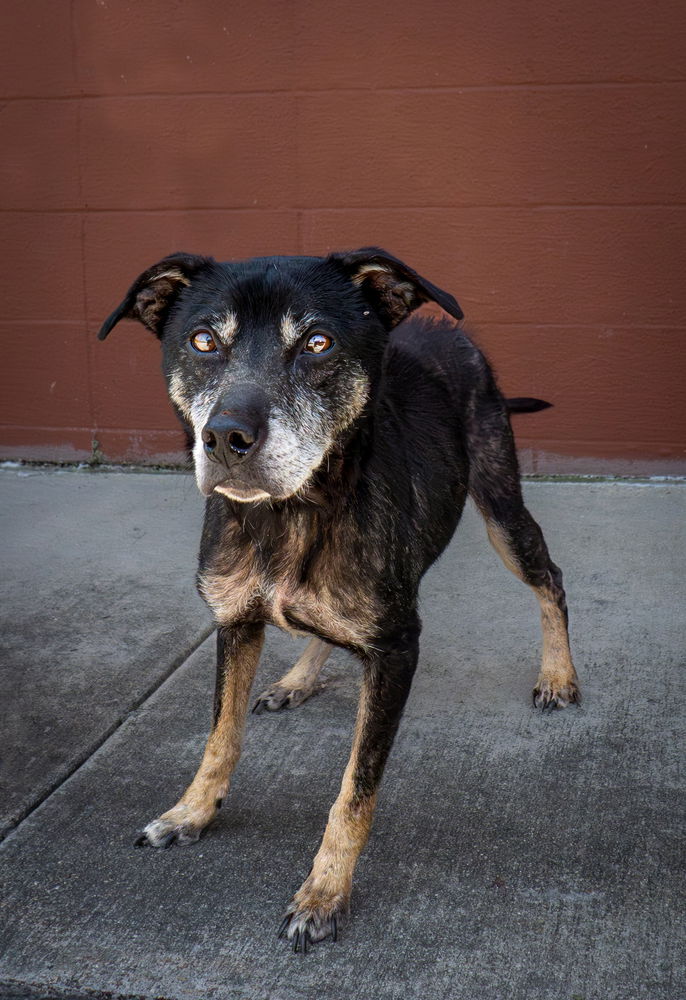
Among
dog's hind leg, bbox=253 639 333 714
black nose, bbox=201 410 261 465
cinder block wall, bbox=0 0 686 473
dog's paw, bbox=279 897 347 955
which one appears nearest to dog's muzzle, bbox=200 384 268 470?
black nose, bbox=201 410 261 465

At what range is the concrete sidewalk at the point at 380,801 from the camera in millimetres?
2506

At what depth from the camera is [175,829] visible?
9.83 feet

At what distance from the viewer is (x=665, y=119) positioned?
231 inches

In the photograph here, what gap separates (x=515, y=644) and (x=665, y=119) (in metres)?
3.24

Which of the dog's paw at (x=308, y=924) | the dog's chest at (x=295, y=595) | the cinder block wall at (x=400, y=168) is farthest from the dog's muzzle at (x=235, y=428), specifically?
the cinder block wall at (x=400, y=168)

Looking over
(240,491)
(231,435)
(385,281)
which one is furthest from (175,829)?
(385,281)

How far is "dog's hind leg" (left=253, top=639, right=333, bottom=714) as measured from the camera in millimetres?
3789

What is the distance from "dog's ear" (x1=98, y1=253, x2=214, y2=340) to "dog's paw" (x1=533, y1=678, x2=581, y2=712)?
181 cm

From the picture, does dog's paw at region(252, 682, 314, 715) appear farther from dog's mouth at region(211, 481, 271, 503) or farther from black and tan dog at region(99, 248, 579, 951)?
dog's mouth at region(211, 481, 271, 503)

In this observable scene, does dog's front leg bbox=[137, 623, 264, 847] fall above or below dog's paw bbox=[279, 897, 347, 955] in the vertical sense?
above

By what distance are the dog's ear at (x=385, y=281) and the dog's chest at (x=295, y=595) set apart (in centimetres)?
67

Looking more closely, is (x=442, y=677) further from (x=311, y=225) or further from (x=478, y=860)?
(x=311, y=225)

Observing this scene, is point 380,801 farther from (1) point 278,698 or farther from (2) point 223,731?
(1) point 278,698

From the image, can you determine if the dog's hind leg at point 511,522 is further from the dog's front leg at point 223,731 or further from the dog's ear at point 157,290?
the dog's ear at point 157,290
